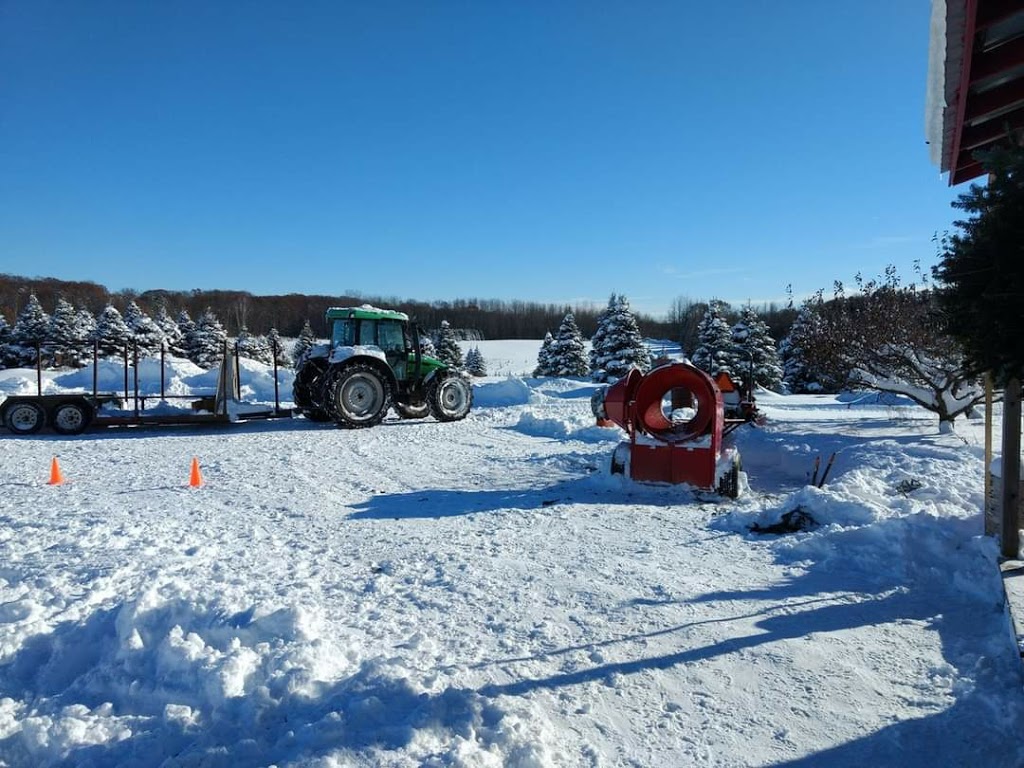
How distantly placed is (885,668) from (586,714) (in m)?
1.85

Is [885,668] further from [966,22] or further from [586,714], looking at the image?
[966,22]

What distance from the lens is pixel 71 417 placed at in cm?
1273

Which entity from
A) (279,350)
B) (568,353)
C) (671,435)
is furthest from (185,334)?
(671,435)

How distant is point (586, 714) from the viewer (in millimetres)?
3236

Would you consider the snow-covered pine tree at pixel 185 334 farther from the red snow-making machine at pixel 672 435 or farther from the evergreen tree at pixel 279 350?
the red snow-making machine at pixel 672 435

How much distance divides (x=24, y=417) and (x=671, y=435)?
484 inches

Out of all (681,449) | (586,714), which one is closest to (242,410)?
(681,449)

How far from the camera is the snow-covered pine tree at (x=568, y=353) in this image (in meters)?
40.3

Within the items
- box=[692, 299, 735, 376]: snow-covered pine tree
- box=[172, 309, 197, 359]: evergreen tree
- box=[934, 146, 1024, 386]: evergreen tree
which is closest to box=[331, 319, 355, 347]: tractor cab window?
box=[934, 146, 1024, 386]: evergreen tree

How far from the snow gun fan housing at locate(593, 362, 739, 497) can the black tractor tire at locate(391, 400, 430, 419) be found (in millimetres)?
7160

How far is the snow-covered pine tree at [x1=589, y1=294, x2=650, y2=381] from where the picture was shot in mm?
31875

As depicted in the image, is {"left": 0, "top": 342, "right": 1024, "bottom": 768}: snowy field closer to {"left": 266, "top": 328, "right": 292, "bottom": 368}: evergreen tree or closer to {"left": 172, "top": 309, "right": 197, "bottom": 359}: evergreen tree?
{"left": 266, "top": 328, "right": 292, "bottom": 368}: evergreen tree

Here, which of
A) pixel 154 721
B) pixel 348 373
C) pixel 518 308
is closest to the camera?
pixel 154 721

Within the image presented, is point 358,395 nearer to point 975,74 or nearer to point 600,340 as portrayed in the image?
point 975,74
